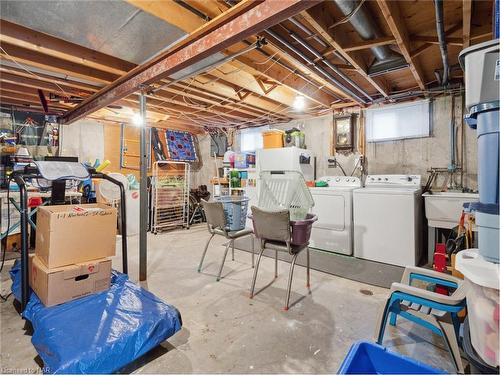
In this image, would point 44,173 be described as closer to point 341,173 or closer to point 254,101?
point 254,101

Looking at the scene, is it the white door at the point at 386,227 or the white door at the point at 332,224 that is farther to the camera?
the white door at the point at 332,224

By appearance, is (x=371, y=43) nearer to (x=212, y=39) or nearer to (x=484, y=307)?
(x=212, y=39)

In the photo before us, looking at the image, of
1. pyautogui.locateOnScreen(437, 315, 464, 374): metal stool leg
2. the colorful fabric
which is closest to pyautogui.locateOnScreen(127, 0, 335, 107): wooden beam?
pyautogui.locateOnScreen(437, 315, 464, 374): metal stool leg

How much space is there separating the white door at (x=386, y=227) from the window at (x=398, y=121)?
121cm

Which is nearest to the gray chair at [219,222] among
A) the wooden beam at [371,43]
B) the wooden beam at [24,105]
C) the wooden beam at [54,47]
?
the wooden beam at [54,47]

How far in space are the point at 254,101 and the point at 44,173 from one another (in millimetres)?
3071

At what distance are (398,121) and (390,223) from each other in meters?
1.71

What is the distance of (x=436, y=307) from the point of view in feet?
4.86

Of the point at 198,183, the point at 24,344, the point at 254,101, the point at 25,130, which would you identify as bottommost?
the point at 24,344

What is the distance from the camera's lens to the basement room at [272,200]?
4.82ft

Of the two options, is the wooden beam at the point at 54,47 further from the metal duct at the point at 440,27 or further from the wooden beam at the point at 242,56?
the metal duct at the point at 440,27

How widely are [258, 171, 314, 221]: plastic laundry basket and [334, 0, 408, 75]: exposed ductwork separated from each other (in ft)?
4.48

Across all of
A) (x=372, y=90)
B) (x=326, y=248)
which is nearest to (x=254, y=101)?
(x=372, y=90)

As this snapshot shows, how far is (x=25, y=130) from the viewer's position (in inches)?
177
